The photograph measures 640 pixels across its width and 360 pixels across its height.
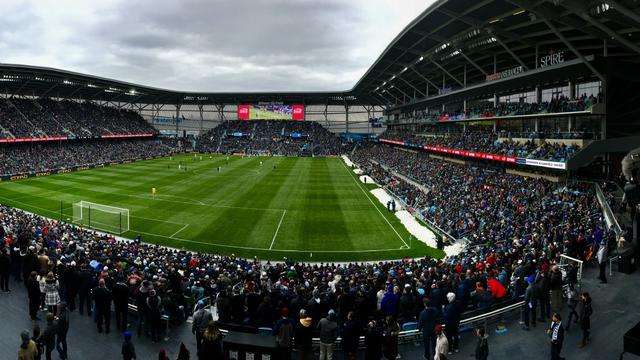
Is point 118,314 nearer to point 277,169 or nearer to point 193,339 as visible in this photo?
point 193,339

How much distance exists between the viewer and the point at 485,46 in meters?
→ 37.8

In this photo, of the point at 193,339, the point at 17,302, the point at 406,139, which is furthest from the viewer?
the point at 406,139

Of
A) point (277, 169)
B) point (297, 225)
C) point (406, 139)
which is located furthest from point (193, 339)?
point (406, 139)

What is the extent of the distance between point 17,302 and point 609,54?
1558 inches

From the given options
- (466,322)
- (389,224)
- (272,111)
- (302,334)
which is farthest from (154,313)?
(272,111)

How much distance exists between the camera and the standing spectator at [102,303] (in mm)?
10945

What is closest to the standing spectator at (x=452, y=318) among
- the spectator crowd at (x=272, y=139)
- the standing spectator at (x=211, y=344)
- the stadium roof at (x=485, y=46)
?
the standing spectator at (x=211, y=344)

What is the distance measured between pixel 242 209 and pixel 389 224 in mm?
13455

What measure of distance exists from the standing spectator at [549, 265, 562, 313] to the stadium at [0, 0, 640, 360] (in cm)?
7

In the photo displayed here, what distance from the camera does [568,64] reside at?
29.2 meters

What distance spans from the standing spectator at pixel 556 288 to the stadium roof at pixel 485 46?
14533mm

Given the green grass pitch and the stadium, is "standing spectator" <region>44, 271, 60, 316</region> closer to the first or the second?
the stadium

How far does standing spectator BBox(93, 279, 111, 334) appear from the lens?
10.9 metres

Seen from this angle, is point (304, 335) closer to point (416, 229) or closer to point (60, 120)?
point (416, 229)
